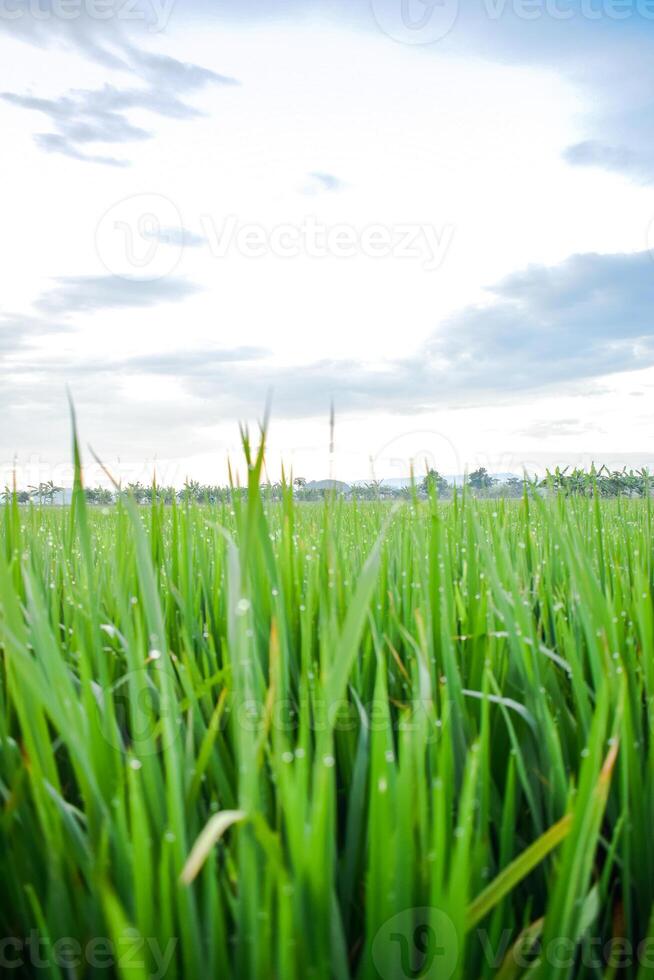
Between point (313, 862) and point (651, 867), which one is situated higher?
point (313, 862)

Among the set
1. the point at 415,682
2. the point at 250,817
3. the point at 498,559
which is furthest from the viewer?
the point at 498,559

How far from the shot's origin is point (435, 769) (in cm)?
90

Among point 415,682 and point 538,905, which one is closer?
point 538,905

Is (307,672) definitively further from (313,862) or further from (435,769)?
(313,862)

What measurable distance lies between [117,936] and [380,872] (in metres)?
0.22

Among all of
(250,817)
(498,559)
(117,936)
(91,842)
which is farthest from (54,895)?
(498,559)

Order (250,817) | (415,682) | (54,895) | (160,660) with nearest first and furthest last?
(250,817), (54,895), (160,660), (415,682)

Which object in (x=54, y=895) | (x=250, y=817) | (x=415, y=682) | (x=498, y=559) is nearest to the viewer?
(x=250, y=817)

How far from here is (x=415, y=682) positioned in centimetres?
99

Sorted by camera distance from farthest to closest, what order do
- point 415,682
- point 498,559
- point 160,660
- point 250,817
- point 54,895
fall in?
1. point 498,559
2. point 415,682
3. point 160,660
4. point 54,895
5. point 250,817

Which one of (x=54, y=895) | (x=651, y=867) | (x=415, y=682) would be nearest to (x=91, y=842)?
(x=54, y=895)

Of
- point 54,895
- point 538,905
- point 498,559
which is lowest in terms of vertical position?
point 538,905

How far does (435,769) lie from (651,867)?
272mm

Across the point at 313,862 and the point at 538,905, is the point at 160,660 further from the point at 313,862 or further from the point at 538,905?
the point at 538,905
